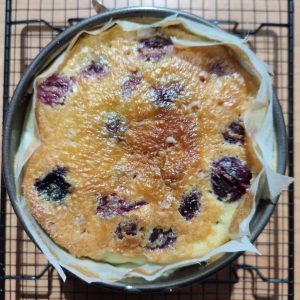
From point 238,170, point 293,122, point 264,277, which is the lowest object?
point 264,277

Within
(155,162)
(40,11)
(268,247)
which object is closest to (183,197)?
(155,162)

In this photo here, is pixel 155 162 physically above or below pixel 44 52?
below

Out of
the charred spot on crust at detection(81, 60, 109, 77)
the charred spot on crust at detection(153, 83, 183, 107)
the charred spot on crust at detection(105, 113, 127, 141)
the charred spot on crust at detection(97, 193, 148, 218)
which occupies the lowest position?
the charred spot on crust at detection(97, 193, 148, 218)

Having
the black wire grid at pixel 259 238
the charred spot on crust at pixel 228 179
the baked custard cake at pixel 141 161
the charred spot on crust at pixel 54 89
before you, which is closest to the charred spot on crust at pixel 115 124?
the baked custard cake at pixel 141 161

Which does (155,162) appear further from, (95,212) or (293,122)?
(293,122)

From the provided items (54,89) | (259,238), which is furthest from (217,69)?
(259,238)

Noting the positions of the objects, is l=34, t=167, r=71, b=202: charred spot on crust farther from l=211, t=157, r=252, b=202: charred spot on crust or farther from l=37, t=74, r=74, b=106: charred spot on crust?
l=211, t=157, r=252, b=202: charred spot on crust

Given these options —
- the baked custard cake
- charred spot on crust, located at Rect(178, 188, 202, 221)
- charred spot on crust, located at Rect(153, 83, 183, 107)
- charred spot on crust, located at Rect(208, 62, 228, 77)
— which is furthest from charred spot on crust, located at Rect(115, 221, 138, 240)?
charred spot on crust, located at Rect(208, 62, 228, 77)

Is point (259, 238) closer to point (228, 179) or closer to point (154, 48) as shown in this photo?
point (228, 179)
